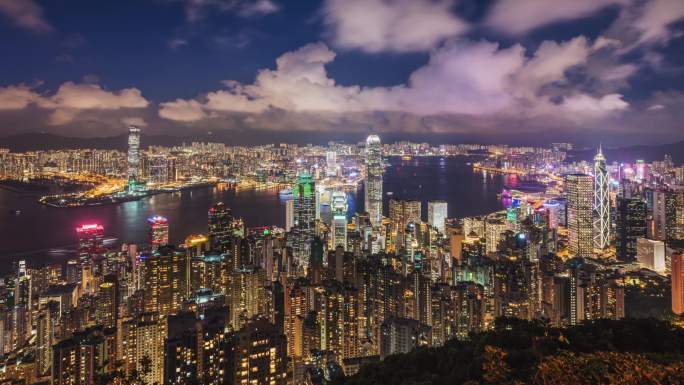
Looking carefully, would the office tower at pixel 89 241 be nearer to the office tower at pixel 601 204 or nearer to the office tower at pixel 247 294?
the office tower at pixel 247 294

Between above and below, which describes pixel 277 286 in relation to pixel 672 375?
below

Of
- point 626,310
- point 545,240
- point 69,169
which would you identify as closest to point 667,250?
point 545,240

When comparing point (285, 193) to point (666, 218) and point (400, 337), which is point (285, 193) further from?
point (400, 337)

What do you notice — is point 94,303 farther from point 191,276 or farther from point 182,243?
point 182,243

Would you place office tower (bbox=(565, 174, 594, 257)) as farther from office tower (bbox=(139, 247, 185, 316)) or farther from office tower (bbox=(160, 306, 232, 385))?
office tower (bbox=(160, 306, 232, 385))

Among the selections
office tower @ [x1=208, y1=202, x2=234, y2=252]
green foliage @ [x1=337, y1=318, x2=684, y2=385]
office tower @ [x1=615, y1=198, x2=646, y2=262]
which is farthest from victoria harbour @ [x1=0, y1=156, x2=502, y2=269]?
green foliage @ [x1=337, y1=318, x2=684, y2=385]
